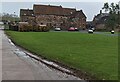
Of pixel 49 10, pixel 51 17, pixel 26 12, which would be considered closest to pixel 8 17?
pixel 26 12

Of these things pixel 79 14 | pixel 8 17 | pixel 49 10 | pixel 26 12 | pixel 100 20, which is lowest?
pixel 100 20

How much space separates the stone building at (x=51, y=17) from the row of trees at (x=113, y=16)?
1686 centimetres

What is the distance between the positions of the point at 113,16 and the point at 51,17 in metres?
30.5

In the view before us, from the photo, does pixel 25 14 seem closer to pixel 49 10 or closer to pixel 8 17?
pixel 49 10

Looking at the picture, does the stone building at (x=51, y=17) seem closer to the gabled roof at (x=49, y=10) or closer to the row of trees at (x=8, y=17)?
the gabled roof at (x=49, y=10)

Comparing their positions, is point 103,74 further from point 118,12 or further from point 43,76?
point 118,12

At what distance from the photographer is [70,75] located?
12.3 metres

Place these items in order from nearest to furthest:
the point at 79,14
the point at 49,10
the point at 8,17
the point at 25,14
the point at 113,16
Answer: the point at 113,16, the point at 49,10, the point at 25,14, the point at 79,14, the point at 8,17

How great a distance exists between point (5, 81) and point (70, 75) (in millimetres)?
2834

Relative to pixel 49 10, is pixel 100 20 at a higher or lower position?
lower

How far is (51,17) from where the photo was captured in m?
135

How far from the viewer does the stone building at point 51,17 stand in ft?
440

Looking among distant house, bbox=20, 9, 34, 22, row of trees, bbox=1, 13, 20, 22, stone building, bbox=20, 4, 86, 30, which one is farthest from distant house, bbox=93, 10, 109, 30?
row of trees, bbox=1, 13, 20, 22

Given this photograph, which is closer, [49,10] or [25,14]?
[49,10]
